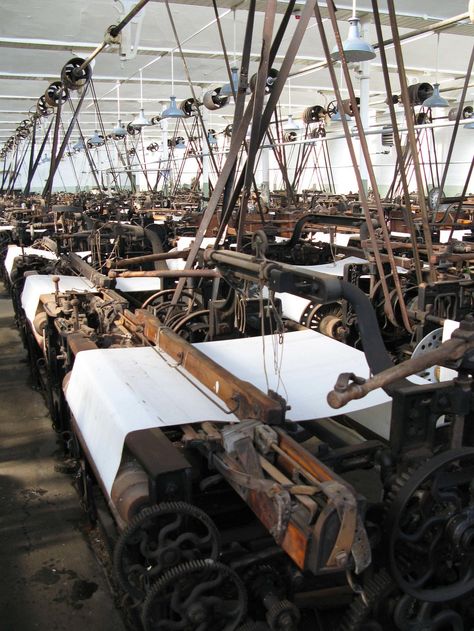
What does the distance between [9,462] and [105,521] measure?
59.9 inches

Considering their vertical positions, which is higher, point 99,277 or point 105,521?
point 99,277

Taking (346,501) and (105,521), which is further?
(105,521)

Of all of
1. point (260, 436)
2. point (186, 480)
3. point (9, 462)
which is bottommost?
point (9, 462)

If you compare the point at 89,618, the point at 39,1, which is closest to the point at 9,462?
the point at 89,618

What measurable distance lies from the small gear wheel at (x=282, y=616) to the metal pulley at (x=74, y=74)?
5654mm

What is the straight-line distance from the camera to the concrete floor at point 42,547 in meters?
2.58

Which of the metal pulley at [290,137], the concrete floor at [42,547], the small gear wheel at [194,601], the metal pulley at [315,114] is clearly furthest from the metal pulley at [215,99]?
the small gear wheel at [194,601]

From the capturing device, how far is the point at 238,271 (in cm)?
243

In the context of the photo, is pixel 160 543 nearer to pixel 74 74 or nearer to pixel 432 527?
pixel 432 527

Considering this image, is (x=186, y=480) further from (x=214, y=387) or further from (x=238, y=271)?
(x=238, y=271)

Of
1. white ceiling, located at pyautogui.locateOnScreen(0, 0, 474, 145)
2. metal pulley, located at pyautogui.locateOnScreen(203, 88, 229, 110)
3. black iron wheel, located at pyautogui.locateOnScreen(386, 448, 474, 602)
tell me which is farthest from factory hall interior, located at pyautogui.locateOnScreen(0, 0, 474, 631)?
metal pulley, located at pyautogui.locateOnScreen(203, 88, 229, 110)

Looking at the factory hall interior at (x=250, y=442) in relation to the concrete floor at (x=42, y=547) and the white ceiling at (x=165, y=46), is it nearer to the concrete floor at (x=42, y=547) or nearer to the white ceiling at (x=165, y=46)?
the concrete floor at (x=42, y=547)

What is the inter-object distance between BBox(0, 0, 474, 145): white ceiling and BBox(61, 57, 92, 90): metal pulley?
40 centimetres

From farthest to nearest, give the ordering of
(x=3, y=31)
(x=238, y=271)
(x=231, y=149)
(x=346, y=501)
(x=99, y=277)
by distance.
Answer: (x=3, y=31) < (x=99, y=277) < (x=231, y=149) < (x=238, y=271) < (x=346, y=501)
